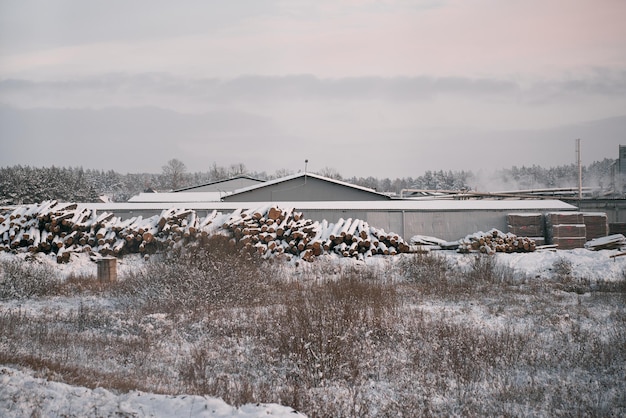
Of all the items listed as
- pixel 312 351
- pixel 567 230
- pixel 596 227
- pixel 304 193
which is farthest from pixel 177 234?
pixel 596 227

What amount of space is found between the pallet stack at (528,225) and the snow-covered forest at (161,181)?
48421 mm

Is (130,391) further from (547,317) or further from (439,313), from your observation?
(547,317)

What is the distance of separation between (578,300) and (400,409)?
28.7 ft

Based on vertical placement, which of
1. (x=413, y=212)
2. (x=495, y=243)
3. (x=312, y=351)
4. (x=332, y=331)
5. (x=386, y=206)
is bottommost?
(x=312, y=351)

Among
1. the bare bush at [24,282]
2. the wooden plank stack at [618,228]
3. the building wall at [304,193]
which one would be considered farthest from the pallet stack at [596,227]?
the bare bush at [24,282]

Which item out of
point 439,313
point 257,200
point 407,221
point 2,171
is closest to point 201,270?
point 439,313

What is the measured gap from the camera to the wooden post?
1736 cm

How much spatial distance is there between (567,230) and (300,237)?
43.2 ft

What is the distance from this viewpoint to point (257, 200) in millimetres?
33562

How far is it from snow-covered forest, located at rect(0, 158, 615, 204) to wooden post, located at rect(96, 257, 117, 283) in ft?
198

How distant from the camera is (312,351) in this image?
30.5 feet

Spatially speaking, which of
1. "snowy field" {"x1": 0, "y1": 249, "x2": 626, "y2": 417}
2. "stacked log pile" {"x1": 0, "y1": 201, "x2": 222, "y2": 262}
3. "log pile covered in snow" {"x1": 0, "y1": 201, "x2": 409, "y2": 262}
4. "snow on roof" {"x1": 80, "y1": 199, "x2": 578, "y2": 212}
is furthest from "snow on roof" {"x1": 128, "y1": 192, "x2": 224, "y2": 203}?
"snowy field" {"x1": 0, "y1": 249, "x2": 626, "y2": 417}

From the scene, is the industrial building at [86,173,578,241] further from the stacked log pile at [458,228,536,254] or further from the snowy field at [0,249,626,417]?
the snowy field at [0,249,626,417]

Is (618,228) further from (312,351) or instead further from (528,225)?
(312,351)
